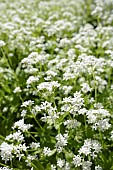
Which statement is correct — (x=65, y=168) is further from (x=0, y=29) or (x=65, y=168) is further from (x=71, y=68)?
(x=0, y=29)

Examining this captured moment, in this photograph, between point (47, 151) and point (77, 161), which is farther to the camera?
point (47, 151)

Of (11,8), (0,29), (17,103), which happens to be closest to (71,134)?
(17,103)

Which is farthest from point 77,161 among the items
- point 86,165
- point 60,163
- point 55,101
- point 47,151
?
point 55,101

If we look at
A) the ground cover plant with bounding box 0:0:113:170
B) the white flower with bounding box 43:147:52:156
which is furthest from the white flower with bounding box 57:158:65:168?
the white flower with bounding box 43:147:52:156

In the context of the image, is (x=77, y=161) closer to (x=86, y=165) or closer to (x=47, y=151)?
(x=86, y=165)

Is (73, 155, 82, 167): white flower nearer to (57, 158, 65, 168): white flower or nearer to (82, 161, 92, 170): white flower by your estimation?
(82, 161, 92, 170): white flower

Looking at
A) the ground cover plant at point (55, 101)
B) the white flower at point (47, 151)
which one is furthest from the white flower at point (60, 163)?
the white flower at point (47, 151)

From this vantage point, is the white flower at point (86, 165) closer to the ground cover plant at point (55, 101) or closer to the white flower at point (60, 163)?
the ground cover plant at point (55, 101)

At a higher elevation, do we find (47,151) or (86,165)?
(47,151)
